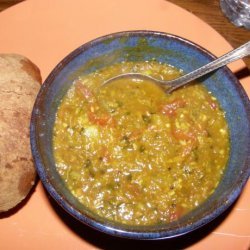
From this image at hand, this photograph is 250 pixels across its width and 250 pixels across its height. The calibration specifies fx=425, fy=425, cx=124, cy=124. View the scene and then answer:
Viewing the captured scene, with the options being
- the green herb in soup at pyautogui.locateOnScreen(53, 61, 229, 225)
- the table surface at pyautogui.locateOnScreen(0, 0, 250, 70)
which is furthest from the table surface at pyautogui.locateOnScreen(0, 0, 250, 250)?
the green herb in soup at pyautogui.locateOnScreen(53, 61, 229, 225)

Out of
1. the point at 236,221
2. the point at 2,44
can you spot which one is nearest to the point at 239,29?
the point at 236,221

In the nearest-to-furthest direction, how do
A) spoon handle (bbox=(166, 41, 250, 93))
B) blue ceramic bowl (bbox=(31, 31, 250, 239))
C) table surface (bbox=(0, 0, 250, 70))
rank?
blue ceramic bowl (bbox=(31, 31, 250, 239)) → spoon handle (bbox=(166, 41, 250, 93)) → table surface (bbox=(0, 0, 250, 70))

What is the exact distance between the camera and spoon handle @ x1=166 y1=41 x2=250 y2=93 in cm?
268

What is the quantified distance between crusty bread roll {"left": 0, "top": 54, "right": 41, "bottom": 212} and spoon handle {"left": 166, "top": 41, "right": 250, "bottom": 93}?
984mm

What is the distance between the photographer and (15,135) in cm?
274

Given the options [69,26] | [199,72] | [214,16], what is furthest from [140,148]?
[214,16]

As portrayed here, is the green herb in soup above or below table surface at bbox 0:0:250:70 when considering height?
below

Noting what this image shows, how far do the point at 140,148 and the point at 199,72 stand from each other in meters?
0.64

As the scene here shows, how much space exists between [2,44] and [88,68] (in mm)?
784

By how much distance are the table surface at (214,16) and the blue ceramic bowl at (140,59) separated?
0.77 meters

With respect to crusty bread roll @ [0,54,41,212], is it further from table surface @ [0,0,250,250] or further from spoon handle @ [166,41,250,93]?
spoon handle @ [166,41,250,93]

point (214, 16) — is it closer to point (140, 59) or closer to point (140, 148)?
point (140, 59)

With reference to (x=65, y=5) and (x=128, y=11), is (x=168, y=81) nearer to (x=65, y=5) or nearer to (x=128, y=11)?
(x=128, y=11)

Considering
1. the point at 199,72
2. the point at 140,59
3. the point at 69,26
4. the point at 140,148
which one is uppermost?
the point at 199,72
